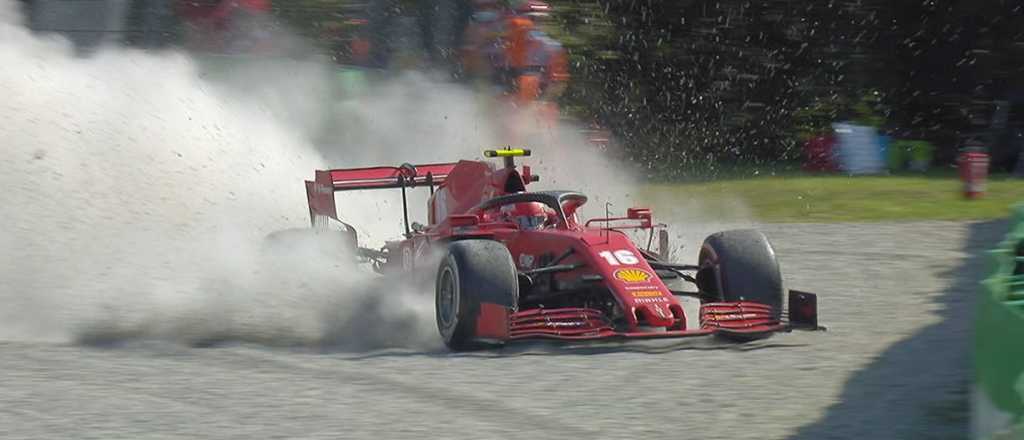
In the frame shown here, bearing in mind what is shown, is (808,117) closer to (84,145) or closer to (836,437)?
(84,145)

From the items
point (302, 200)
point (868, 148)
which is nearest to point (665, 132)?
point (868, 148)

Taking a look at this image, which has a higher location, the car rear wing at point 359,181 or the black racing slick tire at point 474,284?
the car rear wing at point 359,181

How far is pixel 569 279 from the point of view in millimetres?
7742

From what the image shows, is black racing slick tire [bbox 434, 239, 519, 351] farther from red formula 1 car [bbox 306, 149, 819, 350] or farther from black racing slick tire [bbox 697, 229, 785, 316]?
black racing slick tire [bbox 697, 229, 785, 316]

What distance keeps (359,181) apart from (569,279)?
2899mm

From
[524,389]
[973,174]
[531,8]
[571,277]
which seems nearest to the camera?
[524,389]

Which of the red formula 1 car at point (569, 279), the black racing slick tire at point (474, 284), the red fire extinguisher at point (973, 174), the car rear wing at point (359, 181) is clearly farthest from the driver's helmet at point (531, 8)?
the black racing slick tire at point (474, 284)

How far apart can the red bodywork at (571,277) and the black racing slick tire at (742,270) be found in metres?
0.13

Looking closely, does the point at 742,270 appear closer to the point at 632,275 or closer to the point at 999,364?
the point at 632,275

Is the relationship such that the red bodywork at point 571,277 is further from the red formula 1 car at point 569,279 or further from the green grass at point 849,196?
the green grass at point 849,196

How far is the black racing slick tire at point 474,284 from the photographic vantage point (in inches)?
287

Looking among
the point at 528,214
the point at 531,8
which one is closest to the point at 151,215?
the point at 528,214

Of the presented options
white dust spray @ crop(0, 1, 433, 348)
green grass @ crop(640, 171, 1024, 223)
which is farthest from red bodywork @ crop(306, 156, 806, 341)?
green grass @ crop(640, 171, 1024, 223)

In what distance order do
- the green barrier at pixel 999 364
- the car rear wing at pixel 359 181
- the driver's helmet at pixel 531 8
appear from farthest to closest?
1. the driver's helmet at pixel 531 8
2. the car rear wing at pixel 359 181
3. the green barrier at pixel 999 364
